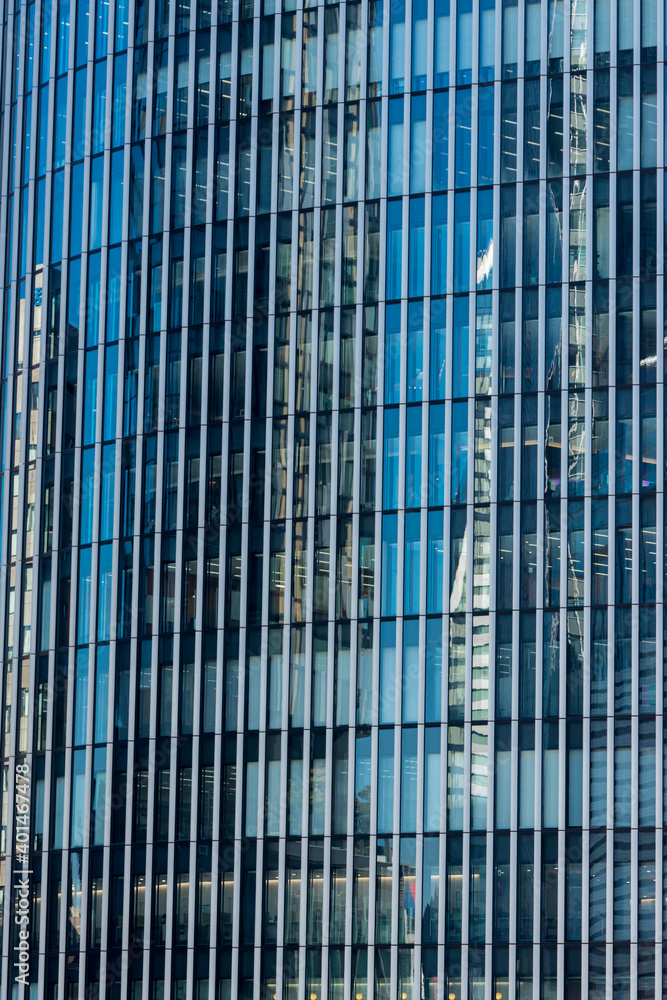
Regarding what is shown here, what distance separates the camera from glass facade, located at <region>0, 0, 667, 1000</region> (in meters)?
60.8

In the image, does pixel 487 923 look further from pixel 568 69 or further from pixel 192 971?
pixel 568 69

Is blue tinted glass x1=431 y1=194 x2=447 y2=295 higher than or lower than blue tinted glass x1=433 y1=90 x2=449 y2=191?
lower

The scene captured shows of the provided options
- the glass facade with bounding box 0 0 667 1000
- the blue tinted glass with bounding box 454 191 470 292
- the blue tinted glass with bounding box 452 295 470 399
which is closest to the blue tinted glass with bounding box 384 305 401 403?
the glass facade with bounding box 0 0 667 1000

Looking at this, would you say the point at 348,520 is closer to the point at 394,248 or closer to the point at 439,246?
the point at 394,248

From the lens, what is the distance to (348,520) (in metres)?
64.9

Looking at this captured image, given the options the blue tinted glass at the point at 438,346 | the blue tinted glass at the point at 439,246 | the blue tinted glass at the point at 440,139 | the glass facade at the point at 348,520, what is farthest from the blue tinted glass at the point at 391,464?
A: the blue tinted glass at the point at 440,139

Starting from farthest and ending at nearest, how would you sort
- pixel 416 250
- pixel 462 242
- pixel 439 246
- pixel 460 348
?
pixel 416 250
pixel 439 246
pixel 462 242
pixel 460 348

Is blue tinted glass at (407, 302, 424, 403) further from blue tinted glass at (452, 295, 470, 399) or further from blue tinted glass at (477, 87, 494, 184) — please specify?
blue tinted glass at (477, 87, 494, 184)

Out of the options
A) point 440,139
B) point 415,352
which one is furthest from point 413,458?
point 440,139

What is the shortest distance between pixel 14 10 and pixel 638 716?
41874 mm

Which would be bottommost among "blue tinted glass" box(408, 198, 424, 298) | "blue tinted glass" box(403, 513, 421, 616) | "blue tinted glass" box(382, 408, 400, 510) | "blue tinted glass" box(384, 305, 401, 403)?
"blue tinted glass" box(403, 513, 421, 616)

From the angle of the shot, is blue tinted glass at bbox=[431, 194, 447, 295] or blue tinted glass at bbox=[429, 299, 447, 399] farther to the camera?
blue tinted glass at bbox=[431, 194, 447, 295]

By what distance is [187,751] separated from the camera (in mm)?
65438

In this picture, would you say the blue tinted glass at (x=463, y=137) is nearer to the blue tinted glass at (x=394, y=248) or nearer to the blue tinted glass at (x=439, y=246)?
the blue tinted glass at (x=439, y=246)
